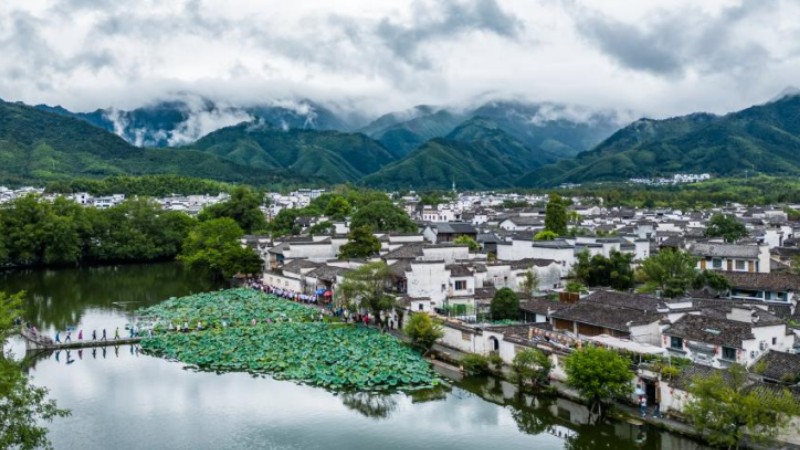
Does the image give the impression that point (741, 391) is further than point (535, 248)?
No

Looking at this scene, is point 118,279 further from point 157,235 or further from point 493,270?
point 493,270

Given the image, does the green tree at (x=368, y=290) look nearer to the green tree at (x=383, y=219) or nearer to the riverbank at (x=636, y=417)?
the riverbank at (x=636, y=417)

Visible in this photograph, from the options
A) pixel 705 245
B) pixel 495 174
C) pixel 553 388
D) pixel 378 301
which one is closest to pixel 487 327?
pixel 553 388

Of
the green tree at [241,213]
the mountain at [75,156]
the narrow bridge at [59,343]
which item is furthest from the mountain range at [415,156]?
the narrow bridge at [59,343]

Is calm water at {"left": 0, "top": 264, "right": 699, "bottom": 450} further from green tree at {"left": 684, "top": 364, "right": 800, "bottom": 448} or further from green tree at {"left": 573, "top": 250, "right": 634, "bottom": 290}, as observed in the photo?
green tree at {"left": 573, "top": 250, "right": 634, "bottom": 290}

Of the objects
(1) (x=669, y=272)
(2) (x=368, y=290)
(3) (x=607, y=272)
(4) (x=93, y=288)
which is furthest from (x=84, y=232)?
(1) (x=669, y=272)

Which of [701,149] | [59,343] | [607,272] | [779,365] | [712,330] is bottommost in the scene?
[59,343]

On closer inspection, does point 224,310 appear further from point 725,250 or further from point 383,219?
point 383,219
